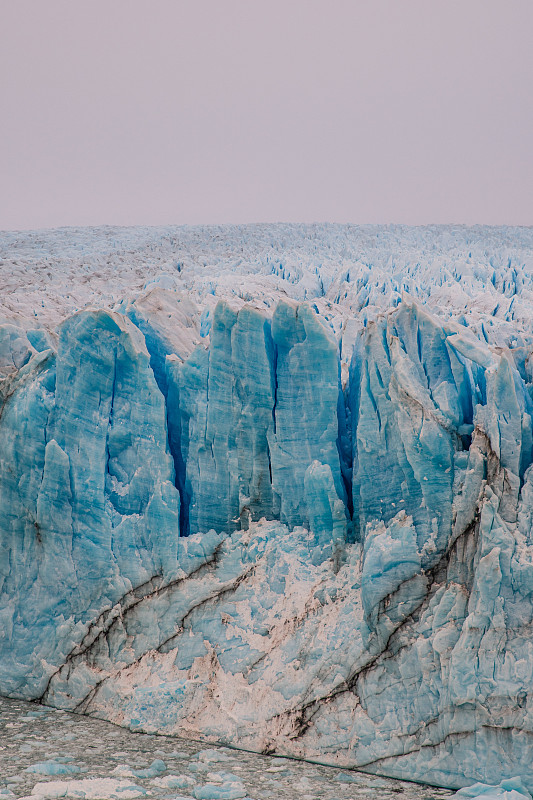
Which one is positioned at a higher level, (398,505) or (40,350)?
(40,350)

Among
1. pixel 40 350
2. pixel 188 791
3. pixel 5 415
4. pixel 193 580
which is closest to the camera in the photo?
pixel 188 791

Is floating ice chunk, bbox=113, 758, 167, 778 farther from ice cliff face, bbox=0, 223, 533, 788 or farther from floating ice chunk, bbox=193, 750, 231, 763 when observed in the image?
ice cliff face, bbox=0, 223, 533, 788

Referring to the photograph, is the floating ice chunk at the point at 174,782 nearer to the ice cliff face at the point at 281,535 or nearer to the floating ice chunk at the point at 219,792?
the floating ice chunk at the point at 219,792

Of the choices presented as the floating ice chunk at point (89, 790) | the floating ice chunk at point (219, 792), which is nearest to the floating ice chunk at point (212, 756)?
the floating ice chunk at point (219, 792)

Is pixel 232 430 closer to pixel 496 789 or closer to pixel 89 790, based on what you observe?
pixel 89 790

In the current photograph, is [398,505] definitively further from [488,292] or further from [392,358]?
[488,292]

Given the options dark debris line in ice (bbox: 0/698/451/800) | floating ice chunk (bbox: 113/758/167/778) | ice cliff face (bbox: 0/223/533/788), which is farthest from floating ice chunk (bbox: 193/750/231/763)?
floating ice chunk (bbox: 113/758/167/778)

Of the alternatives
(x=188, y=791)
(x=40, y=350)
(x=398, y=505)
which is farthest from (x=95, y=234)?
(x=188, y=791)

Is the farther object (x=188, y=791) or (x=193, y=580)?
(x=193, y=580)
